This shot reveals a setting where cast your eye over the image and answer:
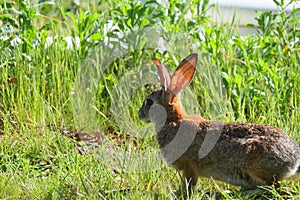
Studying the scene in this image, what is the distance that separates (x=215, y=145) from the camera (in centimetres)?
470

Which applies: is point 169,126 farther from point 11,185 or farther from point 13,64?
point 13,64

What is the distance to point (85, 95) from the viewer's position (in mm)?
5910

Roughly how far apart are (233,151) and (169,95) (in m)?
0.57

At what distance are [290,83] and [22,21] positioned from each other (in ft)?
7.55

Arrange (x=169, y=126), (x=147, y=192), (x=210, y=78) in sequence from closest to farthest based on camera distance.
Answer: (x=147, y=192)
(x=169, y=126)
(x=210, y=78)

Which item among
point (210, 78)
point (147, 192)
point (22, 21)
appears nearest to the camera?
point (147, 192)

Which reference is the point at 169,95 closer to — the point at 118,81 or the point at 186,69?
the point at 186,69

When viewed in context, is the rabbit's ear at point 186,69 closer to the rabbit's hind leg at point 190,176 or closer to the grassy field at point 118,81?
the rabbit's hind leg at point 190,176

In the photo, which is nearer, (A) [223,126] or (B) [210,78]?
(A) [223,126]

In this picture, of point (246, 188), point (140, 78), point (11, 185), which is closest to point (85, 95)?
point (140, 78)

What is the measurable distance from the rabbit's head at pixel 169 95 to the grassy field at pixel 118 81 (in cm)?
34

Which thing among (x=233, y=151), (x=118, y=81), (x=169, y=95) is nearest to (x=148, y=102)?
(x=169, y=95)

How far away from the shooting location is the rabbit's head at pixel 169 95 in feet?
15.6

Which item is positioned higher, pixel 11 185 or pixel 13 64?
pixel 13 64
